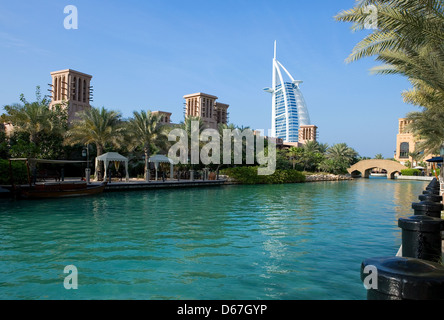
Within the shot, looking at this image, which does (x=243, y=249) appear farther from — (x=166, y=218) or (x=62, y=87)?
(x=62, y=87)

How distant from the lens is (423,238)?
3.50 meters

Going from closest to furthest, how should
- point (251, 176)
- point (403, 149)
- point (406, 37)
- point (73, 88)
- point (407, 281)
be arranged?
point (407, 281) → point (406, 37) → point (251, 176) → point (73, 88) → point (403, 149)

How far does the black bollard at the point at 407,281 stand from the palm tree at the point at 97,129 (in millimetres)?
28100

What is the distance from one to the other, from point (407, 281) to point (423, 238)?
183 cm

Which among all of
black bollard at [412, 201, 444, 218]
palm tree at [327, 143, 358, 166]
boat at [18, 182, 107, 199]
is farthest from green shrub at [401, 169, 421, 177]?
black bollard at [412, 201, 444, 218]

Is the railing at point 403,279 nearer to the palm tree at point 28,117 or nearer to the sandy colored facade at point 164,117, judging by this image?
the palm tree at point 28,117

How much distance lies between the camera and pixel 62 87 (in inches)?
2053

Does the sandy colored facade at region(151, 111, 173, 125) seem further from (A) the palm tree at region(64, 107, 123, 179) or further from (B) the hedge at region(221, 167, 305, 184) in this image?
(B) the hedge at region(221, 167, 305, 184)

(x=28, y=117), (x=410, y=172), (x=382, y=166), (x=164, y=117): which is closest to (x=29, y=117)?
(x=28, y=117)

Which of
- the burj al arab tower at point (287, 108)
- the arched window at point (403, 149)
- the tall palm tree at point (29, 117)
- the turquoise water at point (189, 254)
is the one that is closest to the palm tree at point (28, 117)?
the tall palm tree at point (29, 117)

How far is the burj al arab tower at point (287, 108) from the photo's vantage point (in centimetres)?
17498

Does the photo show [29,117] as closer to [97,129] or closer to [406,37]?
[97,129]
